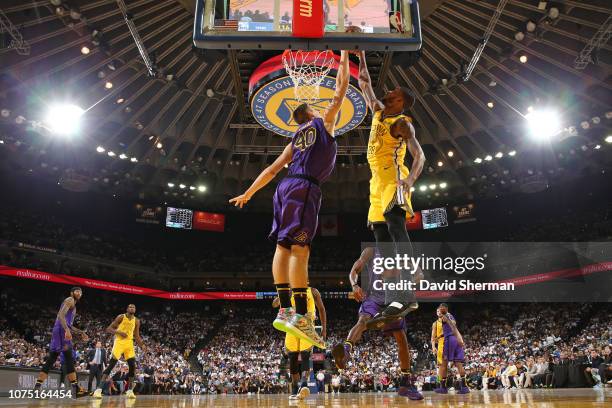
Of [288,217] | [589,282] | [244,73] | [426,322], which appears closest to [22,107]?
[244,73]

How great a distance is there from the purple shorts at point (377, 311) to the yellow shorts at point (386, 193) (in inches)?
57.3

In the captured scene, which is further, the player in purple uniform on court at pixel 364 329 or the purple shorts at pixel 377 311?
the purple shorts at pixel 377 311

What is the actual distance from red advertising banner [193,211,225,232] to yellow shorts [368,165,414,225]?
30195 millimetres

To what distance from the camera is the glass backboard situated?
5816 millimetres

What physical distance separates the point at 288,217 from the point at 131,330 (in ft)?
24.9

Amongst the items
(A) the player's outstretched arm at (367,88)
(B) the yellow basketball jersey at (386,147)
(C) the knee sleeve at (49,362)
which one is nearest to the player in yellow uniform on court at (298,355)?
(B) the yellow basketball jersey at (386,147)

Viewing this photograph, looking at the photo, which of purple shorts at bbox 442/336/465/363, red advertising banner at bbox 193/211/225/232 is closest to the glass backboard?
purple shorts at bbox 442/336/465/363

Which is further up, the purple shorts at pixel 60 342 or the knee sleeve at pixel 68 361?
the purple shorts at pixel 60 342

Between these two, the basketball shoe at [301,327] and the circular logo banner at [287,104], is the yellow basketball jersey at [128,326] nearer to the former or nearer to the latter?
the circular logo banner at [287,104]

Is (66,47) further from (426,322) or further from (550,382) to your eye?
(426,322)

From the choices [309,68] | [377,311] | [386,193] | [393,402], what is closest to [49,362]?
[377,311]

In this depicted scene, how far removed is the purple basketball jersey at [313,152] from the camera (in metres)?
4.87

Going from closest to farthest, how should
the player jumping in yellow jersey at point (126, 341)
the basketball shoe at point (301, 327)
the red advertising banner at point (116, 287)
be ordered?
1. the basketball shoe at point (301, 327)
2. the player jumping in yellow jersey at point (126, 341)
3. the red advertising banner at point (116, 287)

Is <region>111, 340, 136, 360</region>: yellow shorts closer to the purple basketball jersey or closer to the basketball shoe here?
the basketball shoe
